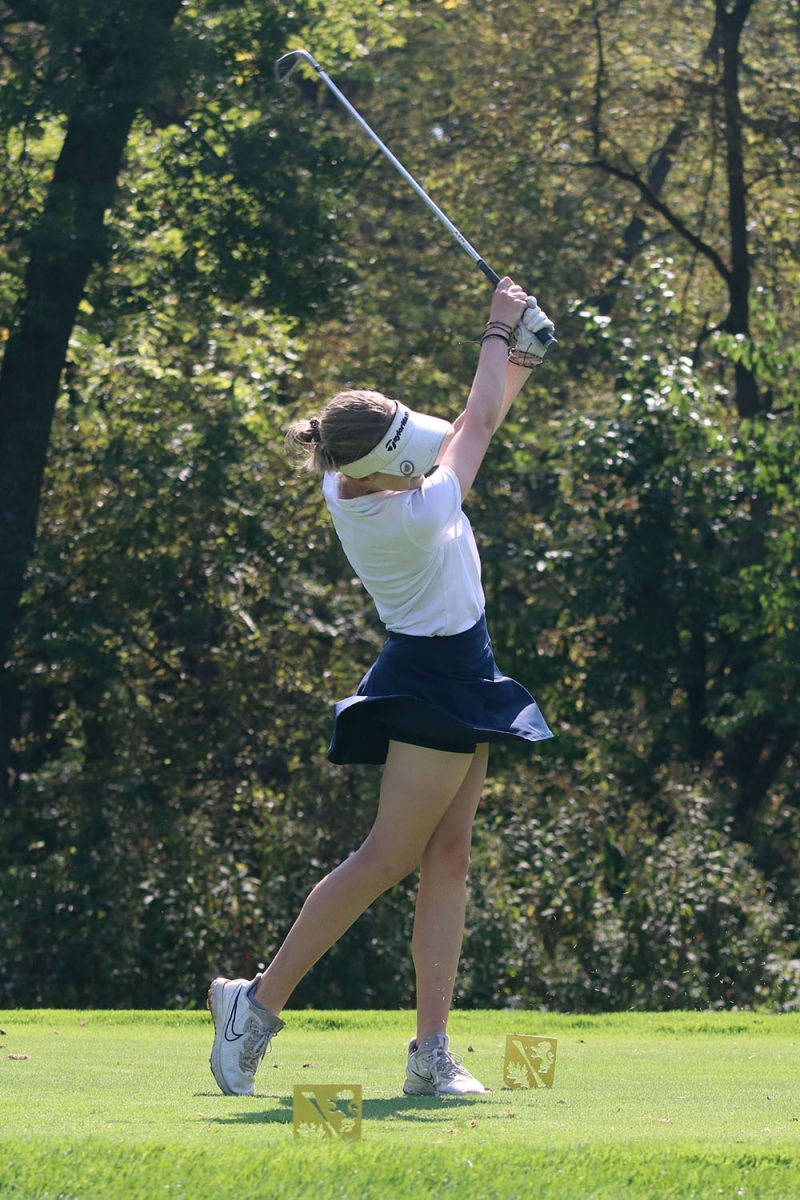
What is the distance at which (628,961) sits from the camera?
11.7m

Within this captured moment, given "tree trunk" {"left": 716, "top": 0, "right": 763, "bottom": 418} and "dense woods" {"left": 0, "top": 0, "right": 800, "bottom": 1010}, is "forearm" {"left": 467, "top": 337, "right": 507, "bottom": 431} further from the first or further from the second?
"tree trunk" {"left": 716, "top": 0, "right": 763, "bottom": 418}

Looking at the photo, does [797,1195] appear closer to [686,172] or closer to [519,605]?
[519,605]

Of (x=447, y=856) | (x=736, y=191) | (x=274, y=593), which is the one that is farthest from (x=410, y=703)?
(x=736, y=191)

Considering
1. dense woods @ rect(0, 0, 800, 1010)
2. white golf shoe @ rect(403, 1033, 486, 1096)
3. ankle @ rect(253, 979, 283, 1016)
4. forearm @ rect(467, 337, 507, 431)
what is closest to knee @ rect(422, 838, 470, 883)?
white golf shoe @ rect(403, 1033, 486, 1096)

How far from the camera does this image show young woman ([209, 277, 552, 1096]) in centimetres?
446

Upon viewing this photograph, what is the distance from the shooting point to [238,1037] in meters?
4.51

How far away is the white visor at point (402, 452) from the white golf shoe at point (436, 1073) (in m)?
1.42

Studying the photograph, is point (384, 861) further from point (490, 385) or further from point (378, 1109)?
point (490, 385)

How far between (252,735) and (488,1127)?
414 inches

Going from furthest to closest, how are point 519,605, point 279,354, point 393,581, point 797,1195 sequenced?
point 279,354
point 519,605
point 393,581
point 797,1195

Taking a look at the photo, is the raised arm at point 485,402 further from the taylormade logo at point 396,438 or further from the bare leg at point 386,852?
the bare leg at point 386,852

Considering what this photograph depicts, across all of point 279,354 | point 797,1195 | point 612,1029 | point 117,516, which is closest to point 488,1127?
point 797,1195

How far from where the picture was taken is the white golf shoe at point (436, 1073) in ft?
14.9

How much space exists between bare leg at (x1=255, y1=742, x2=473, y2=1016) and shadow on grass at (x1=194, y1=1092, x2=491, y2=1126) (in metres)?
0.35
